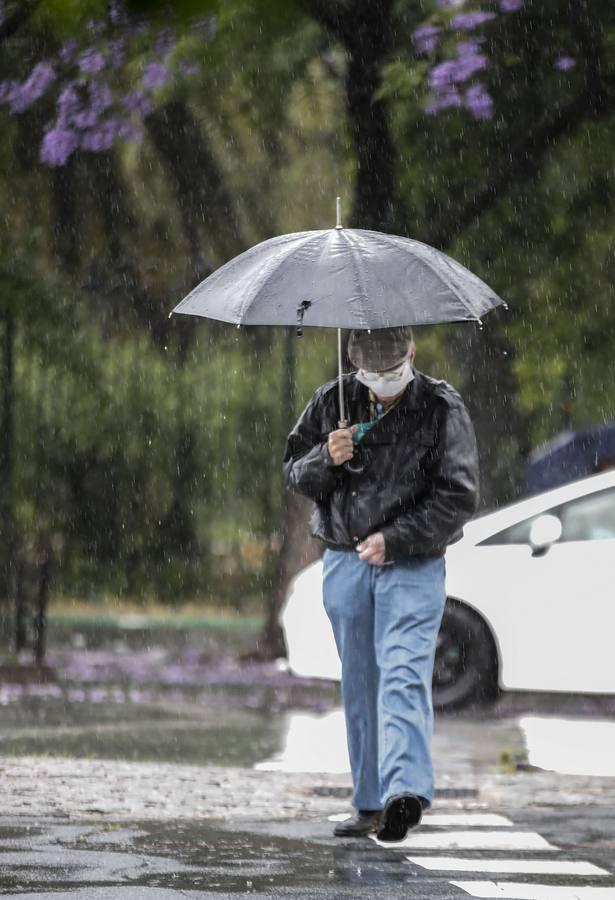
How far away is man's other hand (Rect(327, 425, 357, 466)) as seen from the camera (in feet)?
19.5

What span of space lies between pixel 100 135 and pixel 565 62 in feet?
10.7

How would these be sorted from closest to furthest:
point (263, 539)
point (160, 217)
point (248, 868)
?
point (248, 868) < point (160, 217) < point (263, 539)

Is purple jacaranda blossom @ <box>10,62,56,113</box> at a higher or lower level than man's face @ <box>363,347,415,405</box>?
higher

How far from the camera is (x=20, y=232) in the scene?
47.9 ft

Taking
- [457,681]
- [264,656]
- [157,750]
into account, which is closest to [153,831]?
[157,750]

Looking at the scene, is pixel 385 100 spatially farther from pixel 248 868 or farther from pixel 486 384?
pixel 248 868

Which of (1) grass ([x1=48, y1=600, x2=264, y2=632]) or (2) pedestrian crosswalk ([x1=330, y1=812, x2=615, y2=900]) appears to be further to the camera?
(1) grass ([x1=48, y1=600, x2=264, y2=632])

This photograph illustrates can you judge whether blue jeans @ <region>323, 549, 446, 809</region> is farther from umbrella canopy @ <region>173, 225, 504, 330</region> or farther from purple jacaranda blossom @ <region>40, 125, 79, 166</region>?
purple jacaranda blossom @ <region>40, 125, 79, 166</region>

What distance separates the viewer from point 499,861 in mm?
5867

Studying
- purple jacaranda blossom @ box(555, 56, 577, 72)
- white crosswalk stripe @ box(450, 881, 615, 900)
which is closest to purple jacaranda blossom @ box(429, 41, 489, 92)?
purple jacaranda blossom @ box(555, 56, 577, 72)

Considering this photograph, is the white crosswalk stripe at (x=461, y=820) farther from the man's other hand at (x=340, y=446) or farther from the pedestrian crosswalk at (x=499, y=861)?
the man's other hand at (x=340, y=446)

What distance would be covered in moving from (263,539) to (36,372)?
317 centimetres

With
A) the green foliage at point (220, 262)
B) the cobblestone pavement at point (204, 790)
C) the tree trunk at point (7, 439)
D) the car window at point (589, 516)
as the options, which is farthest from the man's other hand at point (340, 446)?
the tree trunk at point (7, 439)

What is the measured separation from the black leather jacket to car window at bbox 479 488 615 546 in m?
4.83
